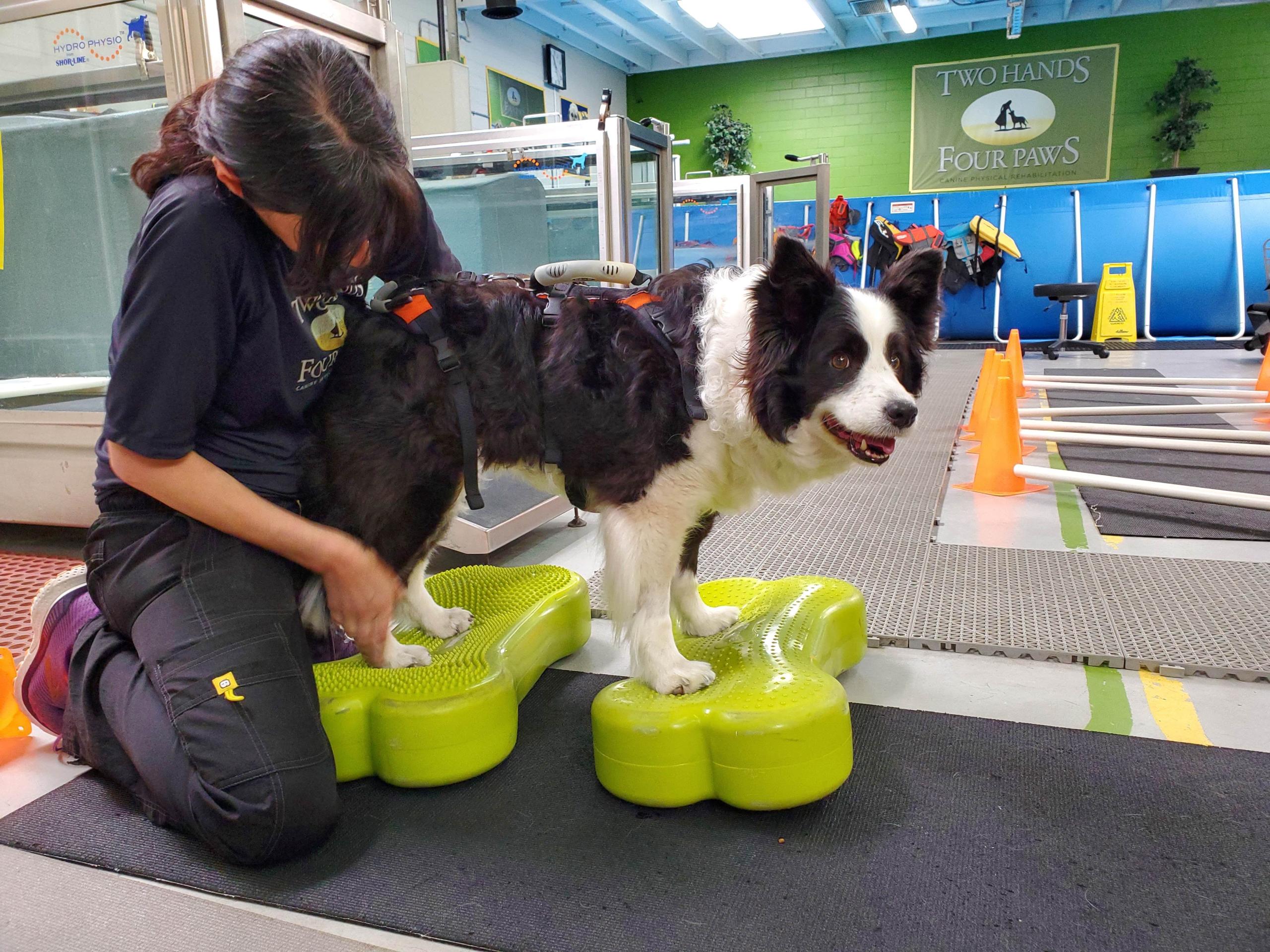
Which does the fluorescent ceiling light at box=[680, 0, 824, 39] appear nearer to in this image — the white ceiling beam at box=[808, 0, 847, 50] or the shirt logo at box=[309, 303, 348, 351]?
the white ceiling beam at box=[808, 0, 847, 50]

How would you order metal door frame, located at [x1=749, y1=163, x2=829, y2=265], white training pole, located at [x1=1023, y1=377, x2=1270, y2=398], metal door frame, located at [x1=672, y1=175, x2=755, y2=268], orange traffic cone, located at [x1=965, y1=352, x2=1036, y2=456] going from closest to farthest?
1. orange traffic cone, located at [x1=965, y1=352, x2=1036, y2=456]
2. white training pole, located at [x1=1023, y1=377, x2=1270, y2=398]
3. metal door frame, located at [x1=749, y1=163, x2=829, y2=265]
4. metal door frame, located at [x1=672, y1=175, x2=755, y2=268]

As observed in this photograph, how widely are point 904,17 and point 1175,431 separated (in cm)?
1105

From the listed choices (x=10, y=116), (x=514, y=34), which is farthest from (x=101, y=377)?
(x=514, y=34)

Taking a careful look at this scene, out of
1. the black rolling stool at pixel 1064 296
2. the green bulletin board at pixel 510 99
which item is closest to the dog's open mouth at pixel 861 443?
the black rolling stool at pixel 1064 296

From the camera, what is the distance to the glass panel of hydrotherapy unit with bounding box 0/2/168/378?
8.27ft

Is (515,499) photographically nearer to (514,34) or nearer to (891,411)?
(891,411)

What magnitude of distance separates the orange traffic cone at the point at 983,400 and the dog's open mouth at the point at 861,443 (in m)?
2.95

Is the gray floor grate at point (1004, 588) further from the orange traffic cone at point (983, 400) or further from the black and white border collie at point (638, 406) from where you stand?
the orange traffic cone at point (983, 400)

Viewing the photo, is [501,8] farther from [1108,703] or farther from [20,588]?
[1108,703]

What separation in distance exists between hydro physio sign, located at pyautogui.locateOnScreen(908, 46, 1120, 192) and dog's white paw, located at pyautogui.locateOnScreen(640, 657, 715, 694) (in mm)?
13716

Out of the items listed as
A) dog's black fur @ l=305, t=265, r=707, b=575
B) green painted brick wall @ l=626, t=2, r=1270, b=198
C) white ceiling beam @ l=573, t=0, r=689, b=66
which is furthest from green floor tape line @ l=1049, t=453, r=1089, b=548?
green painted brick wall @ l=626, t=2, r=1270, b=198

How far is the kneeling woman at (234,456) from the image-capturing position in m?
1.21

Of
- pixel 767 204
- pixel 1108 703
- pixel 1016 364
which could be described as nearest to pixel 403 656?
pixel 1108 703

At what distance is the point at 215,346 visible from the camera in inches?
52.1
